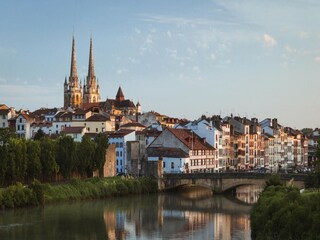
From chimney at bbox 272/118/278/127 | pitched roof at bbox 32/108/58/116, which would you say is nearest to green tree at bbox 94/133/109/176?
pitched roof at bbox 32/108/58/116

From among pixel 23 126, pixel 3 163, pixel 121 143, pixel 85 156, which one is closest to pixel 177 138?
pixel 121 143

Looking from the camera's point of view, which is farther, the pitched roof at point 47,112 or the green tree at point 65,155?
the pitched roof at point 47,112

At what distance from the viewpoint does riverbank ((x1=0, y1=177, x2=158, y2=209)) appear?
197 feet

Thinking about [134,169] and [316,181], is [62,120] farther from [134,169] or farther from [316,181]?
[316,181]

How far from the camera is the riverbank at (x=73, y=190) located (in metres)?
60.1

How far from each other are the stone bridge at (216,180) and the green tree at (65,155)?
13012 millimetres

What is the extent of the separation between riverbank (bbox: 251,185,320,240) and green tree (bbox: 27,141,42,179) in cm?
3148

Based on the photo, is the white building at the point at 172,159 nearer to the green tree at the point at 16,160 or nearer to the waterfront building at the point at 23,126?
the green tree at the point at 16,160

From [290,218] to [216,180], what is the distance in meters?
43.5

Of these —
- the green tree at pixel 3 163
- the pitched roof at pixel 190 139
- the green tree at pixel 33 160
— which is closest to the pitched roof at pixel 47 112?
the pitched roof at pixel 190 139

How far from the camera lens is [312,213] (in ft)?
112

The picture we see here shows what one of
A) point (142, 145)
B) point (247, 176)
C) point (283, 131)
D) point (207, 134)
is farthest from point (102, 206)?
point (283, 131)

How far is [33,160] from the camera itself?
220 feet

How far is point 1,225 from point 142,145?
4479 centimetres
